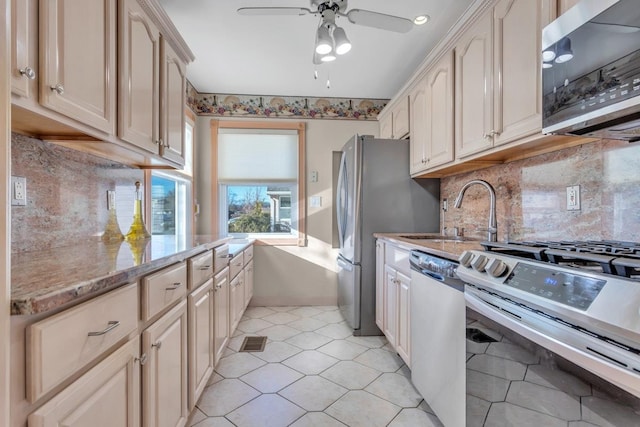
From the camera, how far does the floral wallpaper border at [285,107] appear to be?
3531mm

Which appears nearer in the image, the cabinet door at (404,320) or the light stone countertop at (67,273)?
the light stone countertop at (67,273)

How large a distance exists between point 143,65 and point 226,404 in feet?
6.11

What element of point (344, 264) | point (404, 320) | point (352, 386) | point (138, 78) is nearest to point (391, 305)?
point (404, 320)

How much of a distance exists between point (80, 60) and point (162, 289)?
890mm

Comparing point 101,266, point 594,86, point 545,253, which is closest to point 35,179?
point 101,266

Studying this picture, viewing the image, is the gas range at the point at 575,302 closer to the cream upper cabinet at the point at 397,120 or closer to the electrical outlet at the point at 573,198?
the electrical outlet at the point at 573,198

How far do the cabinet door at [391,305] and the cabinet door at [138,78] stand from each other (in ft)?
5.70

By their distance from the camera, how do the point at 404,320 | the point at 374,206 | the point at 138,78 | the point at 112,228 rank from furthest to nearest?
the point at 374,206 → the point at 404,320 → the point at 112,228 → the point at 138,78

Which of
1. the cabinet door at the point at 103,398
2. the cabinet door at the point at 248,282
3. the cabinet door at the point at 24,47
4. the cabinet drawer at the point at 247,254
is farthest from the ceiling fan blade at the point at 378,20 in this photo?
the cabinet door at the point at 248,282

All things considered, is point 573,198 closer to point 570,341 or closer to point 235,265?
point 570,341

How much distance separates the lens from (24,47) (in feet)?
3.01

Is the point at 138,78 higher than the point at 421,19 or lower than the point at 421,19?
lower

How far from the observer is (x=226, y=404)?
1783 mm

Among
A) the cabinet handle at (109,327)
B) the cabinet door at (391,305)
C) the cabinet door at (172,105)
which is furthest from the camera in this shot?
the cabinet door at (391,305)
